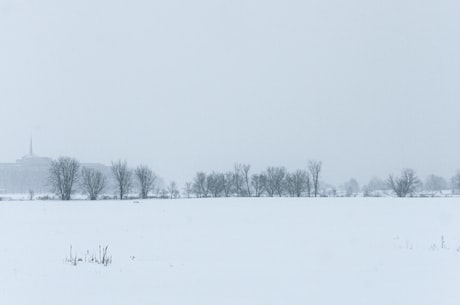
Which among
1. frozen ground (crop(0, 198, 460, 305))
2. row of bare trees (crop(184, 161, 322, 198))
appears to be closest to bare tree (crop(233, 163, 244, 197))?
row of bare trees (crop(184, 161, 322, 198))

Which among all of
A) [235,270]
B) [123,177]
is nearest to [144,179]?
[123,177]

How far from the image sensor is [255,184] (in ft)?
386

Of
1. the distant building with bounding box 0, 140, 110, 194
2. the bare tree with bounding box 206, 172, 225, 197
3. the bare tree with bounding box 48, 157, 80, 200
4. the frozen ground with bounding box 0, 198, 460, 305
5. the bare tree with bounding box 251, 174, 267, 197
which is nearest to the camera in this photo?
the frozen ground with bounding box 0, 198, 460, 305

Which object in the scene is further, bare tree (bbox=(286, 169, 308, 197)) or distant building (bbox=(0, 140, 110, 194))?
distant building (bbox=(0, 140, 110, 194))

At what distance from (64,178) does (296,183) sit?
54.9 m

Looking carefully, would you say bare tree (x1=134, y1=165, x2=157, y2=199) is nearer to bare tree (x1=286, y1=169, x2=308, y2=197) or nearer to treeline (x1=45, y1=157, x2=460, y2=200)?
treeline (x1=45, y1=157, x2=460, y2=200)

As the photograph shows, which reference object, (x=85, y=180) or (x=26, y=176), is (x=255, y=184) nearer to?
(x=85, y=180)

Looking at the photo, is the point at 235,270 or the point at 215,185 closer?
the point at 235,270

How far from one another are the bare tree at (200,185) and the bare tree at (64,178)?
29586 mm

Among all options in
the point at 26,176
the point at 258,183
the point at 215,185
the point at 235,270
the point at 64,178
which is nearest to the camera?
the point at 235,270

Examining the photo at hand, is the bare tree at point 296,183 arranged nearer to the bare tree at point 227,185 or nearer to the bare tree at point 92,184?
the bare tree at point 227,185

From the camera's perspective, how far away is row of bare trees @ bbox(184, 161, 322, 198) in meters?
115

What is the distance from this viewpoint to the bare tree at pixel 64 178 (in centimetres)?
9644

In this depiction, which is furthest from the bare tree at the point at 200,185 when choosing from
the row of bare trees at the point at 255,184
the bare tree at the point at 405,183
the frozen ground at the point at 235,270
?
the frozen ground at the point at 235,270
